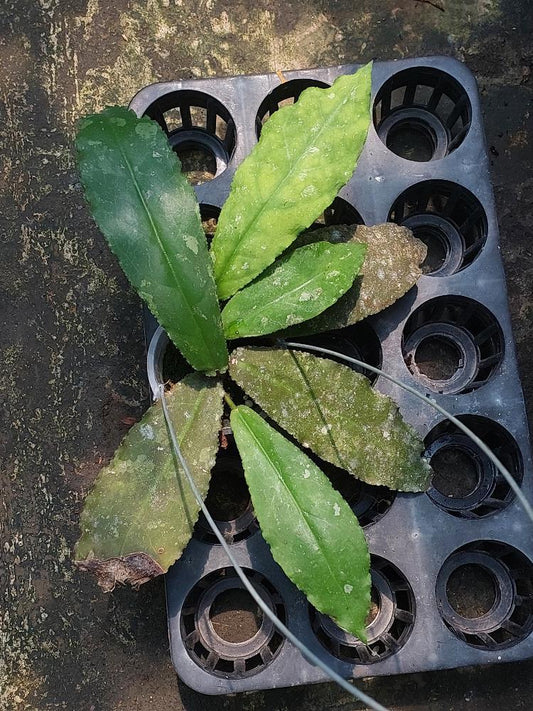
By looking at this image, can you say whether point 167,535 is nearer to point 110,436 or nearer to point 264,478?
point 264,478

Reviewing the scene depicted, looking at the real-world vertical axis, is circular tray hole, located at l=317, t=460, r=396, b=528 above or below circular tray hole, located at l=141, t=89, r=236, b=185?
below

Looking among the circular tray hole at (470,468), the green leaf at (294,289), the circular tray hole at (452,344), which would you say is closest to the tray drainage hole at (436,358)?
the circular tray hole at (452,344)

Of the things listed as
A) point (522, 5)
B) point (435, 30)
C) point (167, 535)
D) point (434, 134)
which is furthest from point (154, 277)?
point (522, 5)

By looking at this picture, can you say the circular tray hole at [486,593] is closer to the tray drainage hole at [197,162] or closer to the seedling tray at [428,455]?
the seedling tray at [428,455]

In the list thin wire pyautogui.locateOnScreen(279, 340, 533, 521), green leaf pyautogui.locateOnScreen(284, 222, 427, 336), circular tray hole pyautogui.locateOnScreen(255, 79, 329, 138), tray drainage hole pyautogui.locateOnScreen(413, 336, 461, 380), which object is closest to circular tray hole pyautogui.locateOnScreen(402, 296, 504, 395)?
tray drainage hole pyautogui.locateOnScreen(413, 336, 461, 380)

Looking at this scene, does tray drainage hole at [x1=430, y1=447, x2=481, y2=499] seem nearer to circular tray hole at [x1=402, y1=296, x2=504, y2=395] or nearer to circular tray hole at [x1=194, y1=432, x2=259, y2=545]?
circular tray hole at [x1=402, y1=296, x2=504, y2=395]

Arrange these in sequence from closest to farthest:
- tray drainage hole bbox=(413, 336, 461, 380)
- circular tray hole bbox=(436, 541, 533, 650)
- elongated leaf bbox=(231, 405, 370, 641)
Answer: elongated leaf bbox=(231, 405, 370, 641), circular tray hole bbox=(436, 541, 533, 650), tray drainage hole bbox=(413, 336, 461, 380)
